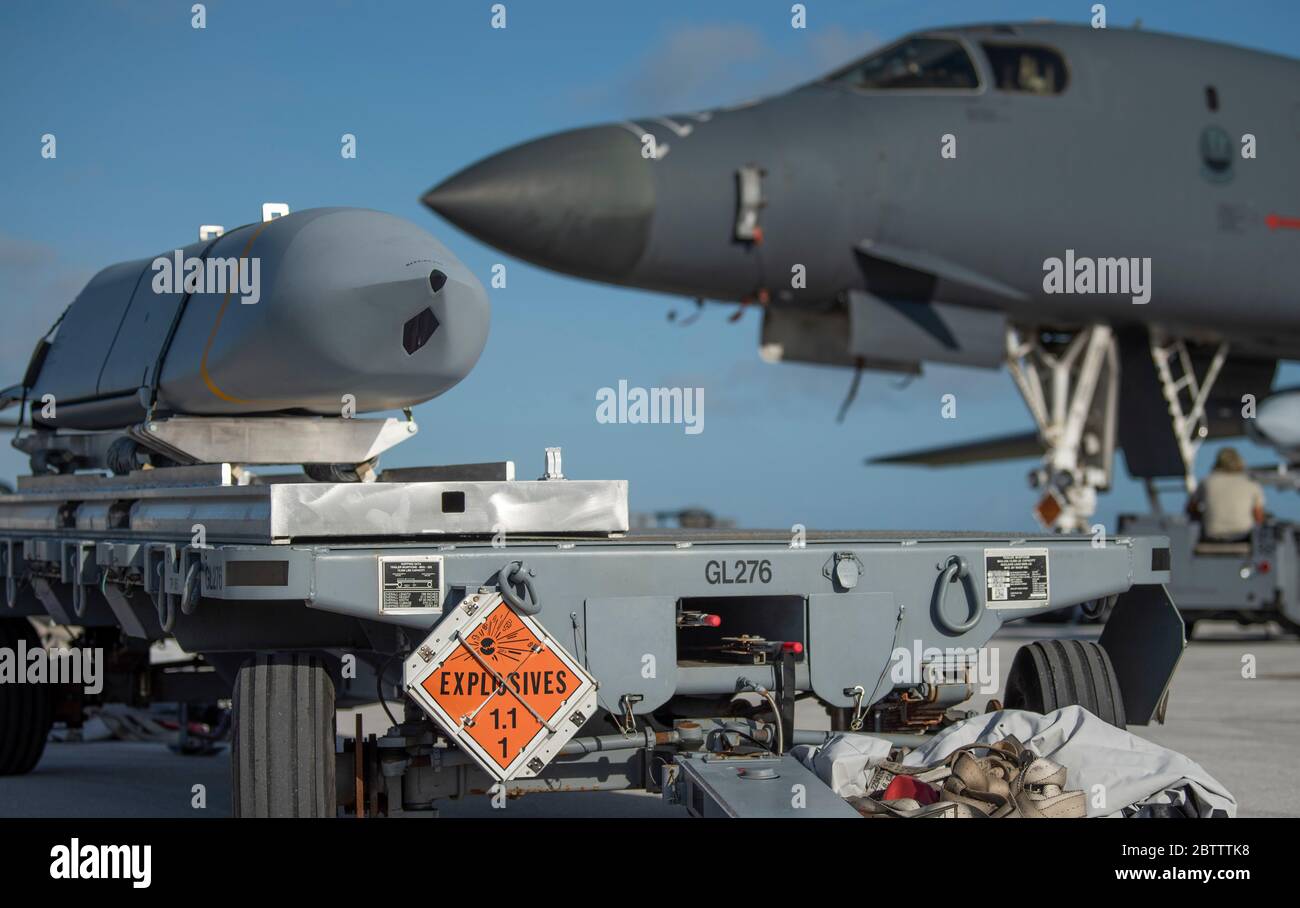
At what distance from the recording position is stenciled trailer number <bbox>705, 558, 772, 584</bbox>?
4.23 meters

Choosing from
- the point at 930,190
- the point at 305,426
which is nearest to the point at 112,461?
the point at 305,426

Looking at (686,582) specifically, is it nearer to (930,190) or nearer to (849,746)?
(849,746)

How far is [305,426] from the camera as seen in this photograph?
Result: 5895 mm

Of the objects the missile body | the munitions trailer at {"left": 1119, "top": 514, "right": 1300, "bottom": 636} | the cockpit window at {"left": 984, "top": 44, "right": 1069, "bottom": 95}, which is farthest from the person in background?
the missile body

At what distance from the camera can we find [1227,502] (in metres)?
12.9

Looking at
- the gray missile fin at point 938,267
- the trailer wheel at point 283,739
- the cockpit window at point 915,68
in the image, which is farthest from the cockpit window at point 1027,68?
the trailer wheel at point 283,739

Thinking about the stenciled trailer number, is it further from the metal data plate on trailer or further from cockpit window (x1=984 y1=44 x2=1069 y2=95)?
cockpit window (x1=984 y1=44 x2=1069 y2=95)

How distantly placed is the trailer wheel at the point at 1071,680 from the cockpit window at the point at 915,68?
598 centimetres

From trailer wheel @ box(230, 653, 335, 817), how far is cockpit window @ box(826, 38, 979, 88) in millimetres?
7075

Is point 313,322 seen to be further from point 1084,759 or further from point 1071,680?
point 1084,759

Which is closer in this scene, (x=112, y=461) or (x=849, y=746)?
(x=849, y=746)

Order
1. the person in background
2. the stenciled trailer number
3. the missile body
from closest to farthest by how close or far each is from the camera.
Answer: the stenciled trailer number, the missile body, the person in background

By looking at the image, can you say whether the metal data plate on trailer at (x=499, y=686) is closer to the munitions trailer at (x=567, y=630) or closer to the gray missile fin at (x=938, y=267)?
the munitions trailer at (x=567, y=630)
